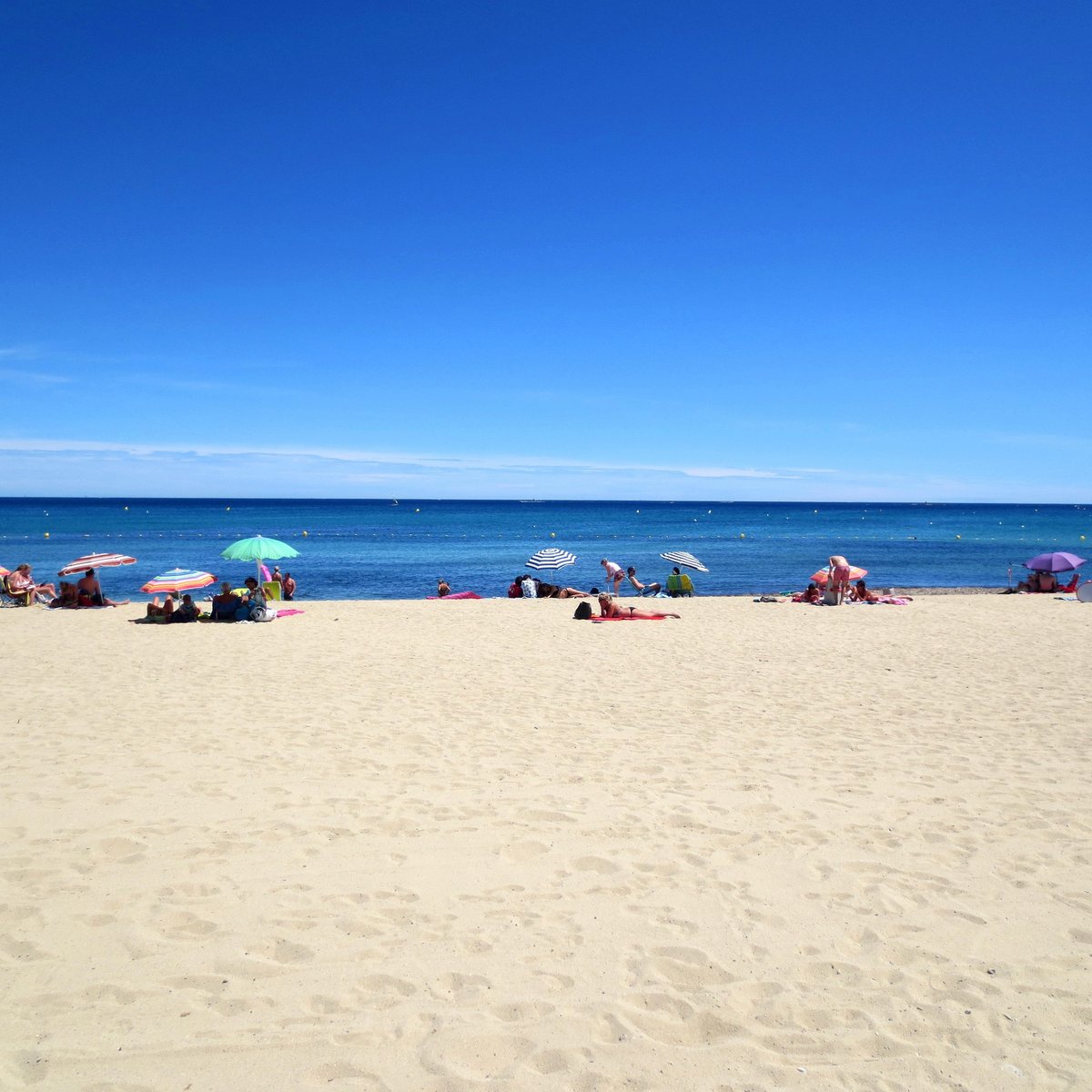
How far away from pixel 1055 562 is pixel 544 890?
24185mm

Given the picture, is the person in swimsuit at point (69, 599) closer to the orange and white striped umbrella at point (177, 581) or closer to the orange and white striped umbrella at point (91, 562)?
the orange and white striped umbrella at point (91, 562)

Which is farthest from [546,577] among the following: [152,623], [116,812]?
[116,812]

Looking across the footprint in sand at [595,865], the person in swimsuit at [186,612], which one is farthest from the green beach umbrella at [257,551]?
the footprint in sand at [595,865]

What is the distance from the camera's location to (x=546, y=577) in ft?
124

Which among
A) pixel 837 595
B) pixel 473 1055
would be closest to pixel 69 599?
pixel 837 595

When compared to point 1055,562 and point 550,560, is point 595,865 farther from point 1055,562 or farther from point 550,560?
point 1055,562

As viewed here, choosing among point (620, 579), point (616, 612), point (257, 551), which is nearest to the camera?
point (616, 612)

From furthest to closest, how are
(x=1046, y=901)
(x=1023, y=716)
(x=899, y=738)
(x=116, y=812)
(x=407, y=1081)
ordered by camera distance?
(x=1023, y=716) → (x=899, y=738) → (x=116, y=812) → (x=1046, y=901) → (x=407, y=1081)

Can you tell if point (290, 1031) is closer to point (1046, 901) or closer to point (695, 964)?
point (695, 964)

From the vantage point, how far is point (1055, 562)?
2328cm

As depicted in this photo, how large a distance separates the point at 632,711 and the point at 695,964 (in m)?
5.05

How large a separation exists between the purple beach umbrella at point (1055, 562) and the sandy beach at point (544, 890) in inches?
615

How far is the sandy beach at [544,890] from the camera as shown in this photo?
3242 millimetres

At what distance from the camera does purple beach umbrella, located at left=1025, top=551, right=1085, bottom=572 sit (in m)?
22.6
